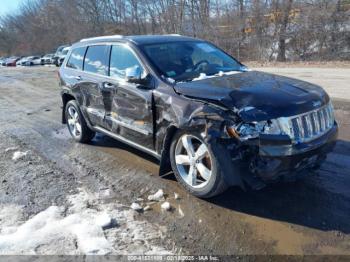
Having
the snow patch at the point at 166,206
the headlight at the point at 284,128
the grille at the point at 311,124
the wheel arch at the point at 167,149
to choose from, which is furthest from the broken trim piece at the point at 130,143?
the grille at the point at 311,124

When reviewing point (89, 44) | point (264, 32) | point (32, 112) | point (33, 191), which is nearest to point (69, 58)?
point (89, 44)

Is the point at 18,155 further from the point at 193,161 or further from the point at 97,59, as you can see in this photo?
the point at 193,161

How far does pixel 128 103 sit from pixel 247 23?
79.3 ft

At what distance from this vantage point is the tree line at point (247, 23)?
73.4 feet

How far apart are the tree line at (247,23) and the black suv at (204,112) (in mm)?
19343

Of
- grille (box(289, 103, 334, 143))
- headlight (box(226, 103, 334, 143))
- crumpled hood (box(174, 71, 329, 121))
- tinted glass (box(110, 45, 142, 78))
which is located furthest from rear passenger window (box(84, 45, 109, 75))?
grille (box(289, 103, 334, 143))

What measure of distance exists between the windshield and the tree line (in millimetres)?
18691

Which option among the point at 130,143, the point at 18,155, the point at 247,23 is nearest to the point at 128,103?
the point at 130,143

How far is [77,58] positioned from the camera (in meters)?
6.45

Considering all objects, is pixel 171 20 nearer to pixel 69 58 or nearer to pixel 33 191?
pixel 69 58

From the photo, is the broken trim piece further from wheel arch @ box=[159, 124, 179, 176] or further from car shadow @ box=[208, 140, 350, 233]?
car shadow @ box=[208, 140, 350, 233]

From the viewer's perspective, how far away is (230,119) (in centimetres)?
354

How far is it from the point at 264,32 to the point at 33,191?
24.3 meters

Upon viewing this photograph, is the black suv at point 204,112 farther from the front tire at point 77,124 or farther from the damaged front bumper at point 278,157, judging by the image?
the front tire at point 77,124
